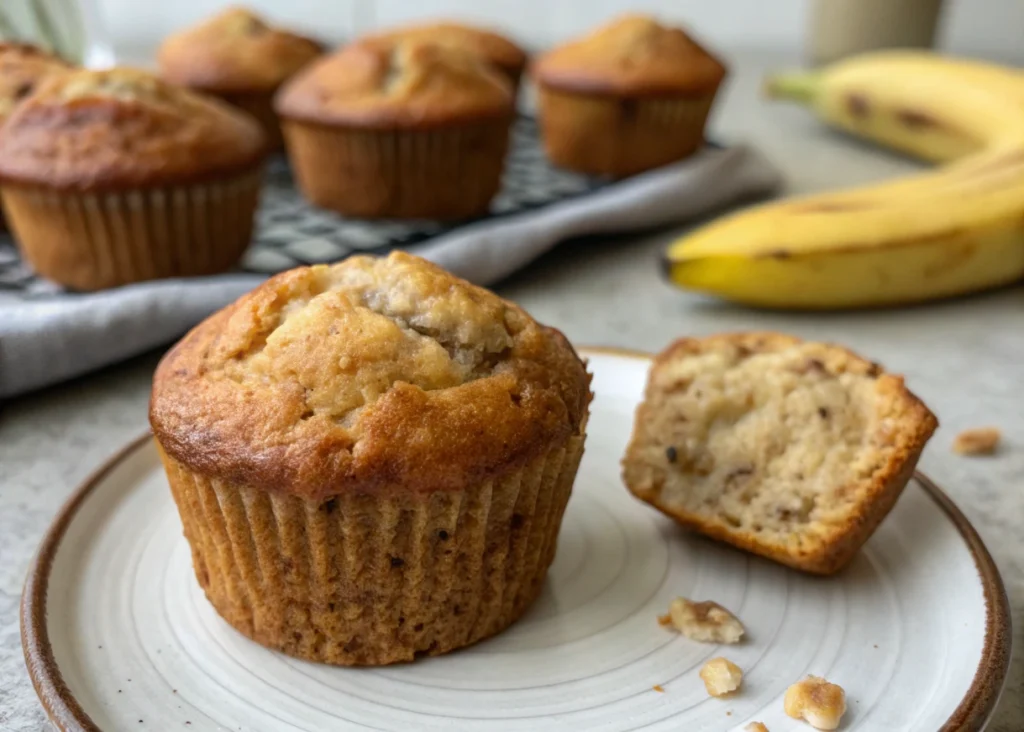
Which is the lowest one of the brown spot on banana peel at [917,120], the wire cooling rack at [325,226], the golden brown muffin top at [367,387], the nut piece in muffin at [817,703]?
the wire cooling rack at [325,226]

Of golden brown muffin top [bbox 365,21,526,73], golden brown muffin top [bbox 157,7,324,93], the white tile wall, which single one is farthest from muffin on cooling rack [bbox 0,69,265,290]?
the white tile wall

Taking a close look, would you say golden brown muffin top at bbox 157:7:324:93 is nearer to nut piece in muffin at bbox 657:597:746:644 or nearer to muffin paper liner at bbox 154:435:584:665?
muffin paper liner at bbox 154:435:584:665

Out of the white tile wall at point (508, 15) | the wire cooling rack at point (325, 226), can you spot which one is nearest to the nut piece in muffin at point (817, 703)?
the wire cooling rack at point (325, 226)

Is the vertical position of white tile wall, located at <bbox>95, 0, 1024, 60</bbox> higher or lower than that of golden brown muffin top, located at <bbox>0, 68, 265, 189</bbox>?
lower

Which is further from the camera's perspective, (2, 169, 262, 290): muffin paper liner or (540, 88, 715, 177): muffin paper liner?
(540, 88, 715, 177): muffin paper liner

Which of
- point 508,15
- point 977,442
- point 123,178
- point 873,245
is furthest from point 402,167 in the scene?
point 508,15

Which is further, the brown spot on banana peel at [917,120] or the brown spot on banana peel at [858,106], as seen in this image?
the brown spot on banana peel at [858,106]

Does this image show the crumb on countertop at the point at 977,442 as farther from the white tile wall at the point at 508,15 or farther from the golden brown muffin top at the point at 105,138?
the white tile wall at the point at 508,15
